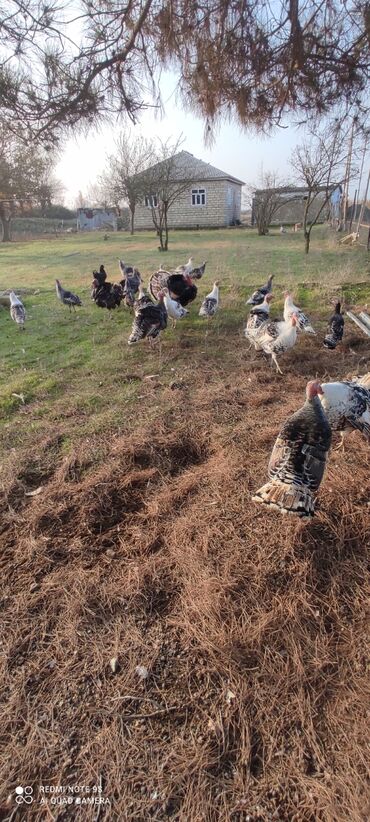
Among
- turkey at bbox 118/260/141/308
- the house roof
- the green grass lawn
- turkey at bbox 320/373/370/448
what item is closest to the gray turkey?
the green grass lawn

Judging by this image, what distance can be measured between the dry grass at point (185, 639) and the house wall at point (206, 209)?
3118 centimetres

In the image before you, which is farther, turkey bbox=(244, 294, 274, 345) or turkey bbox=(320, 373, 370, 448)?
turkey bbox=(244, 294, 274, 345)

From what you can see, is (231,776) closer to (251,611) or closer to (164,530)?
(251,611)

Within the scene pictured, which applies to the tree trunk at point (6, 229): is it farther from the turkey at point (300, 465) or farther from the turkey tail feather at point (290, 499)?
the turkey tail feather at point (290, 499)

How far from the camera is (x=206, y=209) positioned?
100.0 ft

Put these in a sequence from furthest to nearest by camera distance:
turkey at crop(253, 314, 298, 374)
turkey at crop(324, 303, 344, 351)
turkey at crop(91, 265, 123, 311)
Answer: turkey at crop(91, 265, 123, 311) → turkey at crop(324, 303, 344, 351) → turkey at crop(253, 314, 298, 374)

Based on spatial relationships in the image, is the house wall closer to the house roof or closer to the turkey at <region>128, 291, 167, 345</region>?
the house roof

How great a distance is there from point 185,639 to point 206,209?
32.9 metres

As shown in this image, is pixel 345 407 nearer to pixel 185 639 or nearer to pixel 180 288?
pixel 185 639

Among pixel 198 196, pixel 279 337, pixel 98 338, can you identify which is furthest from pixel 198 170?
pixel 279 337

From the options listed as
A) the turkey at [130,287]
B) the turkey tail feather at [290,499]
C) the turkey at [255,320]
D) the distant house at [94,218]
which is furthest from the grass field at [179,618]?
the distant house at [94,218]

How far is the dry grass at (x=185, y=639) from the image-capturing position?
1.52 meters

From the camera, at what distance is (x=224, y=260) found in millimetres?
15211

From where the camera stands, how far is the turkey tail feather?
7.02 ft
